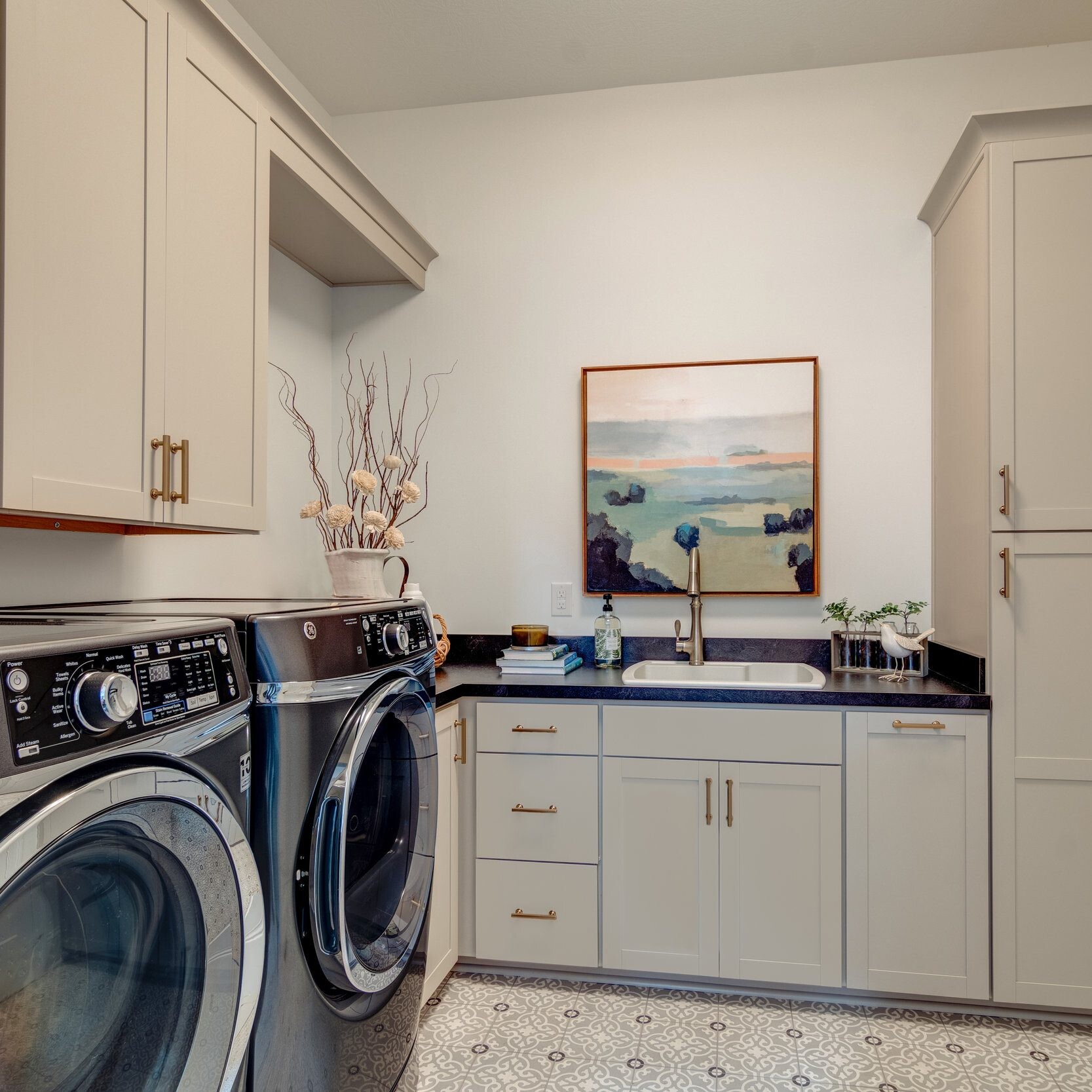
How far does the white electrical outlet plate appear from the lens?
9.75ft

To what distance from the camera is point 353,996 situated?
1500 millimetres

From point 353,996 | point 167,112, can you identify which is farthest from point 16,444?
point 353,996

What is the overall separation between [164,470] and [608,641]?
155 cm

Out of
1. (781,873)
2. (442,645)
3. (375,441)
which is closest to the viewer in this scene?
(781,873)

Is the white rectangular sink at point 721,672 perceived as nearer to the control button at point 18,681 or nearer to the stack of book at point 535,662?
the stack of book at point 535,662

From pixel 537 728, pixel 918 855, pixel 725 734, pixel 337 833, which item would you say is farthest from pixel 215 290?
pixel 918 855

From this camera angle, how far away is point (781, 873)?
2.31 m

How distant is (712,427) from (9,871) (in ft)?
7.96

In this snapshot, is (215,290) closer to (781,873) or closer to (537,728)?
(537,728)

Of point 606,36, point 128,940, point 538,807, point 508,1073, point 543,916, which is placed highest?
point 606,36

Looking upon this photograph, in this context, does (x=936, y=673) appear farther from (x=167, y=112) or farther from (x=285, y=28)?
(x=285, y=28)

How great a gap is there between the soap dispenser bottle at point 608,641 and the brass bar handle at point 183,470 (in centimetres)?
146

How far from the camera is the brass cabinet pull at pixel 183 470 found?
1682 mm

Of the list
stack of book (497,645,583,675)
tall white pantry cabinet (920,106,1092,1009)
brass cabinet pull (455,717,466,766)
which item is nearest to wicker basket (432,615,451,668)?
stack of book (497,645,583,675)
